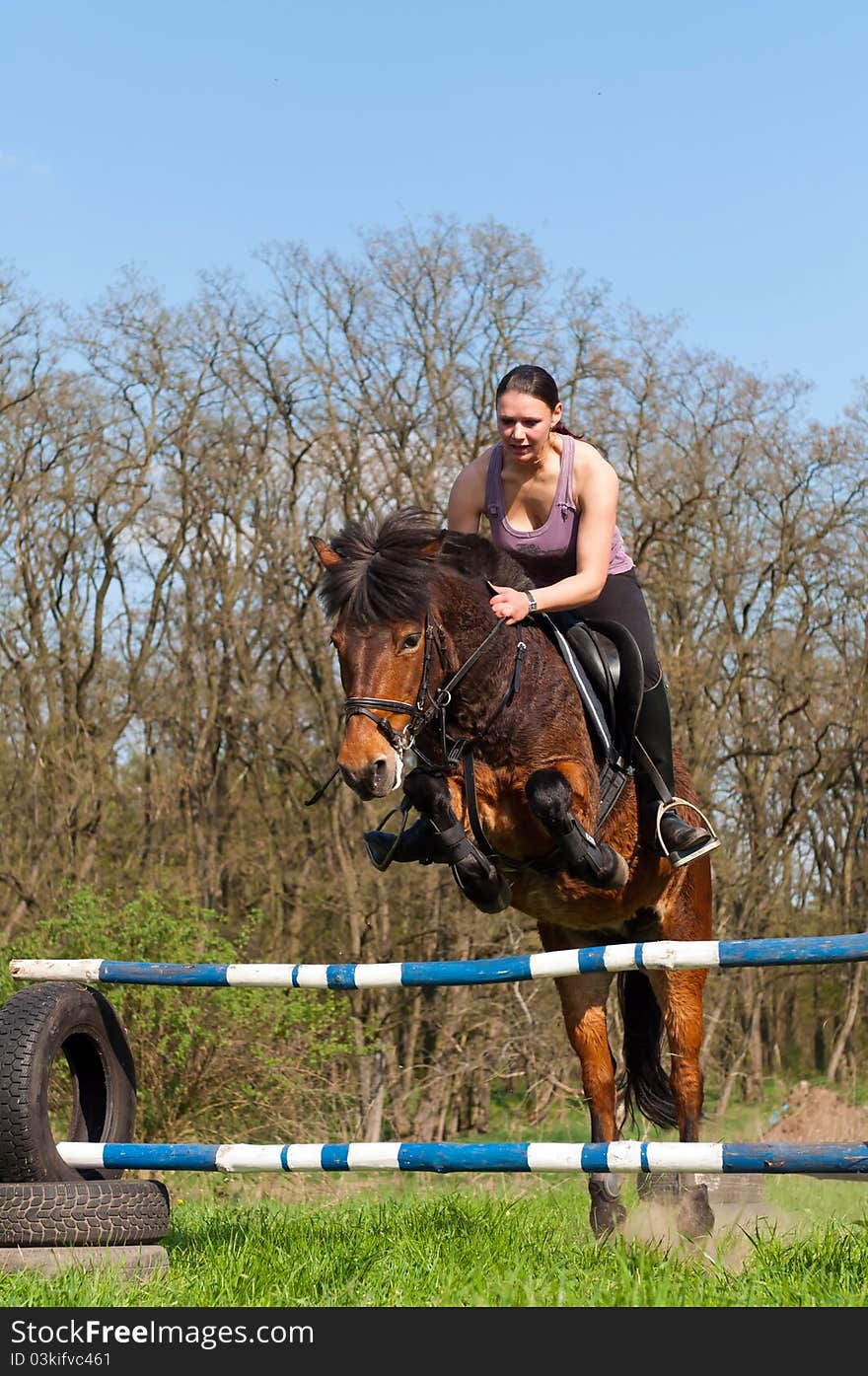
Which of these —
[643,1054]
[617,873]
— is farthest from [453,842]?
[643,1054]

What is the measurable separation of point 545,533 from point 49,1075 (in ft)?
8.38

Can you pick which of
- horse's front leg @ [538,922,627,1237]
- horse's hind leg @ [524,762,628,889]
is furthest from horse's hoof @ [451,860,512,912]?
horse's front leg @ [538,922,627,1237]

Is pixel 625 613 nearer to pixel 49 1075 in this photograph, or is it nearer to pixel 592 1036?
pixel 592 1036

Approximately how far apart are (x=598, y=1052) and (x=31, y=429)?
48.1 feet

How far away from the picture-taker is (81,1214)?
164 inches

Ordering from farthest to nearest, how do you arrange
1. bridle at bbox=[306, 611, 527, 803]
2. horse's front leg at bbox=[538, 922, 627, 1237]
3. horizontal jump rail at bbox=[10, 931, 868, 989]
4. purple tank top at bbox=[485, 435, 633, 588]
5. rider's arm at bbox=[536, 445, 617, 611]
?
horse's front leg at bbox=[538, 922, 627, 1237]
purple tank top at bbox=[485, 435, 633, 588]
rider's arm at bbox=[536, 445, 617, 611]
bridle at bbox=[306, 611, 527, 803]
horizontal jump rail at bbox=[10, 931, 868, 989]

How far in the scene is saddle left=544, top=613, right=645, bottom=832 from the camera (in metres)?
4.96

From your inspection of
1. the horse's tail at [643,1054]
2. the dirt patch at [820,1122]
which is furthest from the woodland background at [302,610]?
the horse's tail at [643,1054]

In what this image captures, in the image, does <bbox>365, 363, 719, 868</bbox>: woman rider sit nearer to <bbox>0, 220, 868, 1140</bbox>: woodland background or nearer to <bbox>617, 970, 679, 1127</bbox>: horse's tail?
<bbox>617, 970, 679, 1127</bbox>: horse's tail

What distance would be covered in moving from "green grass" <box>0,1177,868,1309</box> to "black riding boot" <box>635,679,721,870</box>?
1301 millimetres

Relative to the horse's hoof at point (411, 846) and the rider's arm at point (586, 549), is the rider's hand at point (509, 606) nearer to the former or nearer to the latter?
the rider's arm at point (586, 549)

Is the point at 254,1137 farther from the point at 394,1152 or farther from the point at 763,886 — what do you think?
the point at 763,886

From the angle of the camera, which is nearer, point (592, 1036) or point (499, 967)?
point (499, 967)

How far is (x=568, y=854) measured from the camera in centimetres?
442
